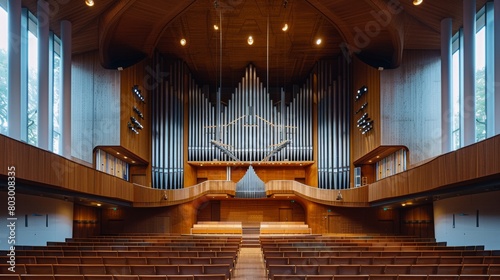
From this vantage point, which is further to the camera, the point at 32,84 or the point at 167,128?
the point at 167,128

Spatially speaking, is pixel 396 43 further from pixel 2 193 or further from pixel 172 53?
pixel 2 193

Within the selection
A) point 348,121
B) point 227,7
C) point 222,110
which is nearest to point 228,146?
point 222,110

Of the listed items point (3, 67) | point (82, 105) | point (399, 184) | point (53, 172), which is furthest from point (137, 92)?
point (399, 184)

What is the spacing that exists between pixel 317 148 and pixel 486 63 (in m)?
13.4

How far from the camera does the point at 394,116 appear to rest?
19.8 metres

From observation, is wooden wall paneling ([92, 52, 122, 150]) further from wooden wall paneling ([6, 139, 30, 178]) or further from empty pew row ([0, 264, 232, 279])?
empty pew row ([0, 264, 232, 279])

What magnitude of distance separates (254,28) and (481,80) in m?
10.4

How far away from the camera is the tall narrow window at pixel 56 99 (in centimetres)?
1761

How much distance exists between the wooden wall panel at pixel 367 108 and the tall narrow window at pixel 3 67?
14.1 m

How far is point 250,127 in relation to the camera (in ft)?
91.0

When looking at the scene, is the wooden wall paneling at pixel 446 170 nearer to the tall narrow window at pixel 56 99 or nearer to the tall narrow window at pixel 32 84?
the tall narrow window at pixel 32 84

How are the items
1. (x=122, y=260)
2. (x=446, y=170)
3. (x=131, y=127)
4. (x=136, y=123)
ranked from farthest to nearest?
(x=136, y=123) < (x=131, y=127) < (x=446, y=170) < (x=122, y=260)

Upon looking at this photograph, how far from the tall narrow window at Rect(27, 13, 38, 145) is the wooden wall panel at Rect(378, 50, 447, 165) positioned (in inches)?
530

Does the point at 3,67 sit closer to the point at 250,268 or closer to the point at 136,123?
the point at 136,123
